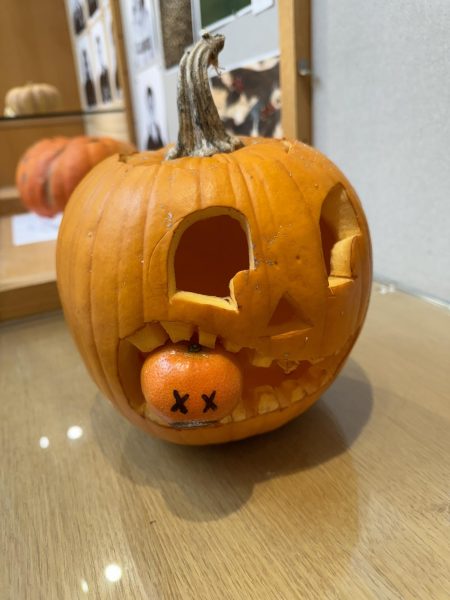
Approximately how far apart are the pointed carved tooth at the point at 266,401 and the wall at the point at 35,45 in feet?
5.65

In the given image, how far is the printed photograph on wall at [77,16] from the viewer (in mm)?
1783

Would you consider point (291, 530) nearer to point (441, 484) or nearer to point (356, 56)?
point (441, 484)

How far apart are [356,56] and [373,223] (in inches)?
12.6

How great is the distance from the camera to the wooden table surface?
1.39ft

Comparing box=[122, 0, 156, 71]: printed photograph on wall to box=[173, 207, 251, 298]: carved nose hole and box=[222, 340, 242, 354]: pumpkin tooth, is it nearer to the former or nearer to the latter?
box=[173, 207, 251, 298]: carved nose hole

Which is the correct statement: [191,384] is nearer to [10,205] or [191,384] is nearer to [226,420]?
[226,420]

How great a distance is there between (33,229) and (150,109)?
0.58 m

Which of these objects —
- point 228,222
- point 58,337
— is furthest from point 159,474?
point 58,337

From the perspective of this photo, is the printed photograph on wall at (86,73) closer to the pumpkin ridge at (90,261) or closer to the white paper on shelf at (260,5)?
the white paper on shelf at (260,5)

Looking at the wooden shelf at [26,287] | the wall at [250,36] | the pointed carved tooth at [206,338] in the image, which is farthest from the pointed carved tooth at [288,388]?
the wall at [250,36]

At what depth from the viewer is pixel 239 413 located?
0.52 m

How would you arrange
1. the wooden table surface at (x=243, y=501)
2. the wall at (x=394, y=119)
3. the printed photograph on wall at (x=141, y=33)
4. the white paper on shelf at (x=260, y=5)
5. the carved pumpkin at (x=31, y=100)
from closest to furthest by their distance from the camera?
1. the wooden table surface at (x=243, y=501)
2. the wall at (x=394, y=119)
3. the white paper on shelf at (x=260, y=5)
4. the printed photograph on wall at (x=141, y=33)
5. the carved pumpkin at (x=31, y=100)

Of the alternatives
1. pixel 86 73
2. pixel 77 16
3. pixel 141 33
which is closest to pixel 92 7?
pixel 77 16

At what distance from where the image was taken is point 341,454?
0.56 metres
